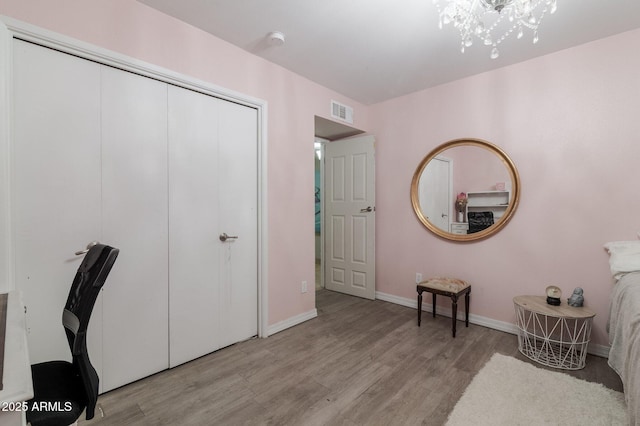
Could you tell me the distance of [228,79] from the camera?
233 cm

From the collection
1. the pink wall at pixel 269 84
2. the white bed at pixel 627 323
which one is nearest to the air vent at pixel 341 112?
the pink wall at pixel 269 84

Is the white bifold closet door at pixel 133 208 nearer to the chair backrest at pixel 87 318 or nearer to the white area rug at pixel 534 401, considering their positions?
the chair backrest at pixel 87 318

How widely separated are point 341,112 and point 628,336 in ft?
9.57

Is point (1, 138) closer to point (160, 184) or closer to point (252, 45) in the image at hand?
point (160, 184)

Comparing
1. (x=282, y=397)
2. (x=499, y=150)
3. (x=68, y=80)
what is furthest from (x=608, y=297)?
(x=68, y=80)

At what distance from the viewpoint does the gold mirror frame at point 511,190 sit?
2.62 metres

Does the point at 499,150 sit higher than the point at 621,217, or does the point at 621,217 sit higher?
the point at 499,150

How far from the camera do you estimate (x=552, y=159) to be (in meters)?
2.44

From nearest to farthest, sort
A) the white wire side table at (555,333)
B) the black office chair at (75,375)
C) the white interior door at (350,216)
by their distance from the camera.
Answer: the black office chair at (75,375), the white wire side table at (555,333), the white interior door at (350,216)

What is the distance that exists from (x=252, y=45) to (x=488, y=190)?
252 centimetres

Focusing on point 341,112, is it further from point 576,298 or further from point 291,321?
point 576,298

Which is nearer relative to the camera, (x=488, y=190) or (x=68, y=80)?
(x=68, y=80)

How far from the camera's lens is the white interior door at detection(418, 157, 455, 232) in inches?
120

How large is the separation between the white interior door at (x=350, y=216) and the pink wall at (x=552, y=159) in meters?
0.61
